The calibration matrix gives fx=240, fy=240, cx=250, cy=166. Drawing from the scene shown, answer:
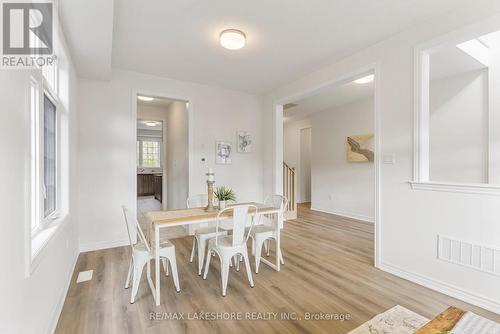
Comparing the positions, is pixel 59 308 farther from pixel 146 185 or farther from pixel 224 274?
pixel 146 185

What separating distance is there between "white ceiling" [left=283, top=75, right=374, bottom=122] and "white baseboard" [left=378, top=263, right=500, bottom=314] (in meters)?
2.77

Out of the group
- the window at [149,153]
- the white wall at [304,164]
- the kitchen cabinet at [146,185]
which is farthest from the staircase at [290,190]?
the window at [149,153]

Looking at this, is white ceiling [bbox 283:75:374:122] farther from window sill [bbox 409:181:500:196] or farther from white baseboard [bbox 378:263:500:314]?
white baseboard [bbox 378:263:500:314]

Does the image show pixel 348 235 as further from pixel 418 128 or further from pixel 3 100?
pixel 3 100

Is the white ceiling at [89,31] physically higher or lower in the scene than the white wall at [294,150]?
higher

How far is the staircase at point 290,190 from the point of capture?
5556 mm

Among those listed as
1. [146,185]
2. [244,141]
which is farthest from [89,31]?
[146,185]

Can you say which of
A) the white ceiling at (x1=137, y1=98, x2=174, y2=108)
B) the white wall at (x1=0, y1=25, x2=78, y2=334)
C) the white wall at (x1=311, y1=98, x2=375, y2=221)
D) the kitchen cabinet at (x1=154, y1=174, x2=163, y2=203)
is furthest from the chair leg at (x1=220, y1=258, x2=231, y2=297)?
the kitchen cabinet at (x1=154, y1=174, x2=163, y2=203)

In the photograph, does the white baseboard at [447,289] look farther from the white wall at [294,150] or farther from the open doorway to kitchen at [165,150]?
the white wall at [294,150]

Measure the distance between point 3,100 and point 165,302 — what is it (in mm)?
1914

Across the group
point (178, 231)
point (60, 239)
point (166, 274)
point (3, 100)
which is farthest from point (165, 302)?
point (178, 231)

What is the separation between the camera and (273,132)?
483cm

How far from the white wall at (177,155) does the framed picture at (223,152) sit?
0.56 metres

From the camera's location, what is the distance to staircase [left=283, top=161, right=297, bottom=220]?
219 inches
